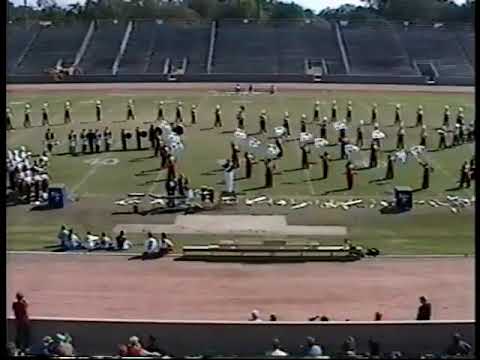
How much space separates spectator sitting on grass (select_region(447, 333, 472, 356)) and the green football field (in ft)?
22.3

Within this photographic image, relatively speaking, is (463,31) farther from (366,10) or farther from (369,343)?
(369,343)

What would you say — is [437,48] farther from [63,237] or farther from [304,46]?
[63,237]

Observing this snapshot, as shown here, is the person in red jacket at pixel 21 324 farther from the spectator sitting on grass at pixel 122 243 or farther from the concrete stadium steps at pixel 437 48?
the concrete stadium steps at pixel 437 48

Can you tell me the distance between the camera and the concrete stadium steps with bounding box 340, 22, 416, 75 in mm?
63031

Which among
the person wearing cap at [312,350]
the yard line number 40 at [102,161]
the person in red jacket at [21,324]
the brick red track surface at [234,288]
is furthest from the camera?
the yard line number 40 at [102,161]

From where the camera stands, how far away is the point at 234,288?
1634 centimetres

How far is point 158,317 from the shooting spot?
14664 millimetres

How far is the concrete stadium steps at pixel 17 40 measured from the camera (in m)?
66.7

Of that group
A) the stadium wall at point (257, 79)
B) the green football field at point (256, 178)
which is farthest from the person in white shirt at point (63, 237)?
the stadium wall at point (257, 79)

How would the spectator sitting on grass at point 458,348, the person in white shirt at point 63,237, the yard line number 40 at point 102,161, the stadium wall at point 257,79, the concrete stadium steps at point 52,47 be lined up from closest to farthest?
the spectator sitting on grass at point 458,348
the person in white shirt at point 63,237
the yard line number 40 at point 102,161
the stadium wall at point 257,79
the concrete stadium steps at point 52,47

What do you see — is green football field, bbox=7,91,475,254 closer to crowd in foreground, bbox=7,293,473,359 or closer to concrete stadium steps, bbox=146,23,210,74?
crowd in foreground, bbox=7,293,473,359

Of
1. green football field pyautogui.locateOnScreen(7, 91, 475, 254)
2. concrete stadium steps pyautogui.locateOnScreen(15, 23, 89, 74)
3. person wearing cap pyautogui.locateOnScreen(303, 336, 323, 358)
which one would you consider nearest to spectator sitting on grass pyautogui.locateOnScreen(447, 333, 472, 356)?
person wearing cap pyautogui.locateOnScreen(303, 336, 323, 358)

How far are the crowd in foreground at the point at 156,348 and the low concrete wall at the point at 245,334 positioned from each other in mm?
106

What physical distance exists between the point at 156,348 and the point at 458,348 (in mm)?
3322
